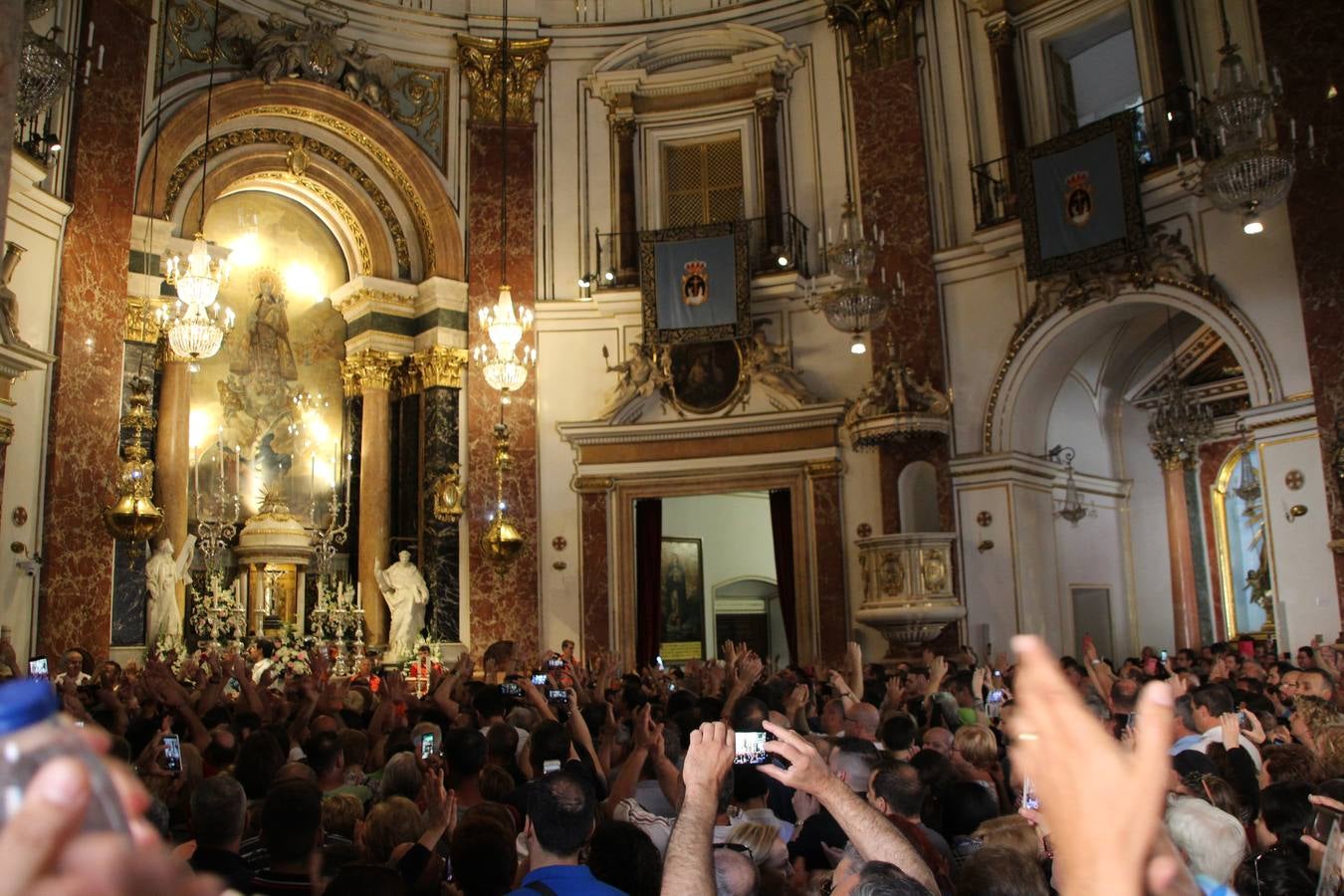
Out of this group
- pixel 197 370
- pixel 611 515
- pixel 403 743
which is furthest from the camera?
pixel 611 515

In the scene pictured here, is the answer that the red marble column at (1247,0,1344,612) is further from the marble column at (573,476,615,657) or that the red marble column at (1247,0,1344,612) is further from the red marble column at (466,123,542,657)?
the red marble column at (466,123,542,657)

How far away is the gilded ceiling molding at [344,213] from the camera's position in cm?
1675

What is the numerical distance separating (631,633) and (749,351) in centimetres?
425

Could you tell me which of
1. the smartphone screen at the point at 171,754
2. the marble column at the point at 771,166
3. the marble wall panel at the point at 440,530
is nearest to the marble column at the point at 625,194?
the marble column at the point at 771,166

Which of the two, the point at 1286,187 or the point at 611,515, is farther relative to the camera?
the point at 611,515

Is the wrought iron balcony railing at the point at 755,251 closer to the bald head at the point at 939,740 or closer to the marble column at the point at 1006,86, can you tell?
the marble column at the point at 1006,86

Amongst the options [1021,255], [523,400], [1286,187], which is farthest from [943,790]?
[523,400]

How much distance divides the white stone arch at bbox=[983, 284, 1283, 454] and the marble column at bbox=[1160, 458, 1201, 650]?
188 inches

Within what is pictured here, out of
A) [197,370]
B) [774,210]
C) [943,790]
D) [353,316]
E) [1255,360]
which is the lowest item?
[943,790]

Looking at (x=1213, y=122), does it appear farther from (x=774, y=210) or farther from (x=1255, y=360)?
(x=774, y=210)

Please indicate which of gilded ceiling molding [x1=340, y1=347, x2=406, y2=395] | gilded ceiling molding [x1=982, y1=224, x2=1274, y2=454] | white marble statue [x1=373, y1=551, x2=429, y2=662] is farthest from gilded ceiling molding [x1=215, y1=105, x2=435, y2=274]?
gilded ceiling molding [x1=982, y1=224, x2=1274, y2=454]

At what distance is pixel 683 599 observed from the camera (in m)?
21.2

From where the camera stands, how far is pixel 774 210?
55.9ft

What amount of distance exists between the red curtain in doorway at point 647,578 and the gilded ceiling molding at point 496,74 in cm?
604
